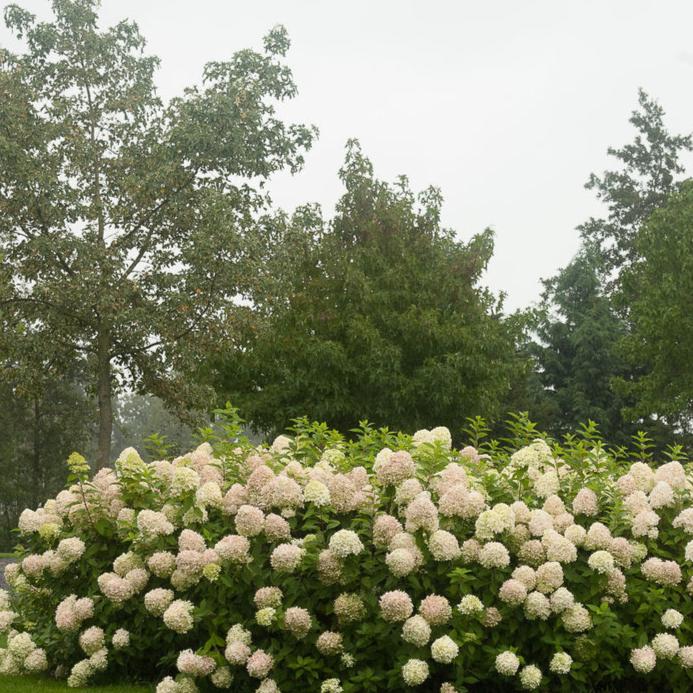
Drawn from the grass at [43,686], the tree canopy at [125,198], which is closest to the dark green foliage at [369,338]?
the tree canopy at [125,198]

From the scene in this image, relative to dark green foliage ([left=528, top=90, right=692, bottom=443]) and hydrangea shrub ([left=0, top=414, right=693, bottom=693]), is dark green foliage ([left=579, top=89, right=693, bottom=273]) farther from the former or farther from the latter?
hydrangea shrub ([left=0, top=414, right=693, bottom=693])

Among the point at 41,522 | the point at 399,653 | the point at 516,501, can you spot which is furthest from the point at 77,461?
the point at 516,501

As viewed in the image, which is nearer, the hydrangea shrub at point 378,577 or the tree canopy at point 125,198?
the hydrangea shrub at point 378,577

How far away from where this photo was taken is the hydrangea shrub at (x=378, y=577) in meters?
6.37

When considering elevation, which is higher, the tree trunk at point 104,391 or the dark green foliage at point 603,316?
the dark green foliage at point 603,316

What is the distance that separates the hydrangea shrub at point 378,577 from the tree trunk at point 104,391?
48.0 feet

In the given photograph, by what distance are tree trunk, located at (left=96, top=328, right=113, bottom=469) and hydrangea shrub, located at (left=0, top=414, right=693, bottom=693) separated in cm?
1463

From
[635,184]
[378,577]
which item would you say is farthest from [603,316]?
[378,577]

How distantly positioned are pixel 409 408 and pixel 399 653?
18.6 meters

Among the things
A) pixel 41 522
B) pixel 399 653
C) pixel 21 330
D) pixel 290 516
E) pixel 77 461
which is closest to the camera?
pixel 399 653

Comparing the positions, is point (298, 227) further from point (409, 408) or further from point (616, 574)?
point (616, 574)

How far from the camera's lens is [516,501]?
7.09m

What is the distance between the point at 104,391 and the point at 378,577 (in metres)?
17.2

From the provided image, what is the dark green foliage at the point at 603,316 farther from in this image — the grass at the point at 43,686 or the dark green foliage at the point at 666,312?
the grass at the point at 43,686
